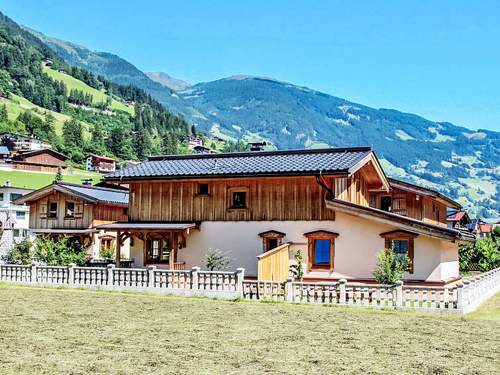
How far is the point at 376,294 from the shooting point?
20.8 m

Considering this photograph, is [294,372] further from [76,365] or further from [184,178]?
[184,178]

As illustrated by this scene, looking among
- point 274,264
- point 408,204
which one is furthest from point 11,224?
point 274,264

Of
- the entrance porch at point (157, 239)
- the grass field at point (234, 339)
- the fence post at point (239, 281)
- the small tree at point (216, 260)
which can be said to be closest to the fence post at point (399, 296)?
the grass field at point (234, 339)

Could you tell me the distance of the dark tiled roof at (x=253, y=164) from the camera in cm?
2744

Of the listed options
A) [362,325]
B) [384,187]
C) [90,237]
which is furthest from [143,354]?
[90,237]

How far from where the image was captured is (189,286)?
24312mm

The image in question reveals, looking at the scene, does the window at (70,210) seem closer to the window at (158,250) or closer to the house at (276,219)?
the house at (276,219)

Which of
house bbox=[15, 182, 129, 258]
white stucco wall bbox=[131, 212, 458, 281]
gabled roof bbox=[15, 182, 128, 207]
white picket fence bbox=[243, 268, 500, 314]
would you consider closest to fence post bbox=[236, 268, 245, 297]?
white picket fence bbox=[243, 268, 500, 314]

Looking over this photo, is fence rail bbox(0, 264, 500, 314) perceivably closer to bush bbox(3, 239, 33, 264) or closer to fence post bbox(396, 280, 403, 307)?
fence post bbox(396, 280, 403, 307)

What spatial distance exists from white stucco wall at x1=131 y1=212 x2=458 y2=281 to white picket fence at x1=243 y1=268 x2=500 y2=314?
2425 mm

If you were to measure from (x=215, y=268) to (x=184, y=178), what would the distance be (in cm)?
464

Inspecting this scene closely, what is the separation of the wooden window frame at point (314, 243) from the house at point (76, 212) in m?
20.5

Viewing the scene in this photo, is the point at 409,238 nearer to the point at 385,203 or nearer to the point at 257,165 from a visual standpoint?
the point at 257,165

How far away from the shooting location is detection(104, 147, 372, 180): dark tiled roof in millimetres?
27438
